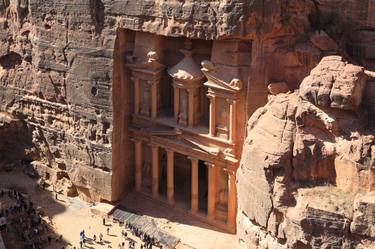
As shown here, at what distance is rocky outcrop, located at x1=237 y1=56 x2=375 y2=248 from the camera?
14.4m

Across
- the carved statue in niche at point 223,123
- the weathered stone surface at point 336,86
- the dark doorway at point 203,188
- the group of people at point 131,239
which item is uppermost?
the weathered stone surface at point 336,86

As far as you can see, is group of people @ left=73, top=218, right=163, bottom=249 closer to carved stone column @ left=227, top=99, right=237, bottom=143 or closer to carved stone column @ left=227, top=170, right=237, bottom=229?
carved stone column @ left=227, top=170, right=237, bottom=229

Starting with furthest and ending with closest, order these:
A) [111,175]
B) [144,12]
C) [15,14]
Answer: [15,14] < [111,175] < [144,12]

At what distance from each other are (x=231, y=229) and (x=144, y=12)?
8984mm

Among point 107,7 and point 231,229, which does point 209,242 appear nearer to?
point 231,229

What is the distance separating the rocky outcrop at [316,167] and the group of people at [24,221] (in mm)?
9528

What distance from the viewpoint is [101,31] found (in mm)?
22422

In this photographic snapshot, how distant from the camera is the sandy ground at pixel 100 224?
70.6 ft

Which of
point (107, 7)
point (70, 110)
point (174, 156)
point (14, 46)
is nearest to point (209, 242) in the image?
point (174, 156)

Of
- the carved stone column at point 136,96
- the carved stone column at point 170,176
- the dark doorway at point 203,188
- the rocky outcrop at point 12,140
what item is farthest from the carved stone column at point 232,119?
the rocky outcrop at point 12,140

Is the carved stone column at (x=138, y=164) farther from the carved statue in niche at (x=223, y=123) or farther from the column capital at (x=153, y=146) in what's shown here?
the carved statue in niche at (x=223, y=123)

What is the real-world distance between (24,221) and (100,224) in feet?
10.3

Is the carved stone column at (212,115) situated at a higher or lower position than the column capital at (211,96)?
lower

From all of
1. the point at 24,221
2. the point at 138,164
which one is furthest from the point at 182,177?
the point at 24,221
